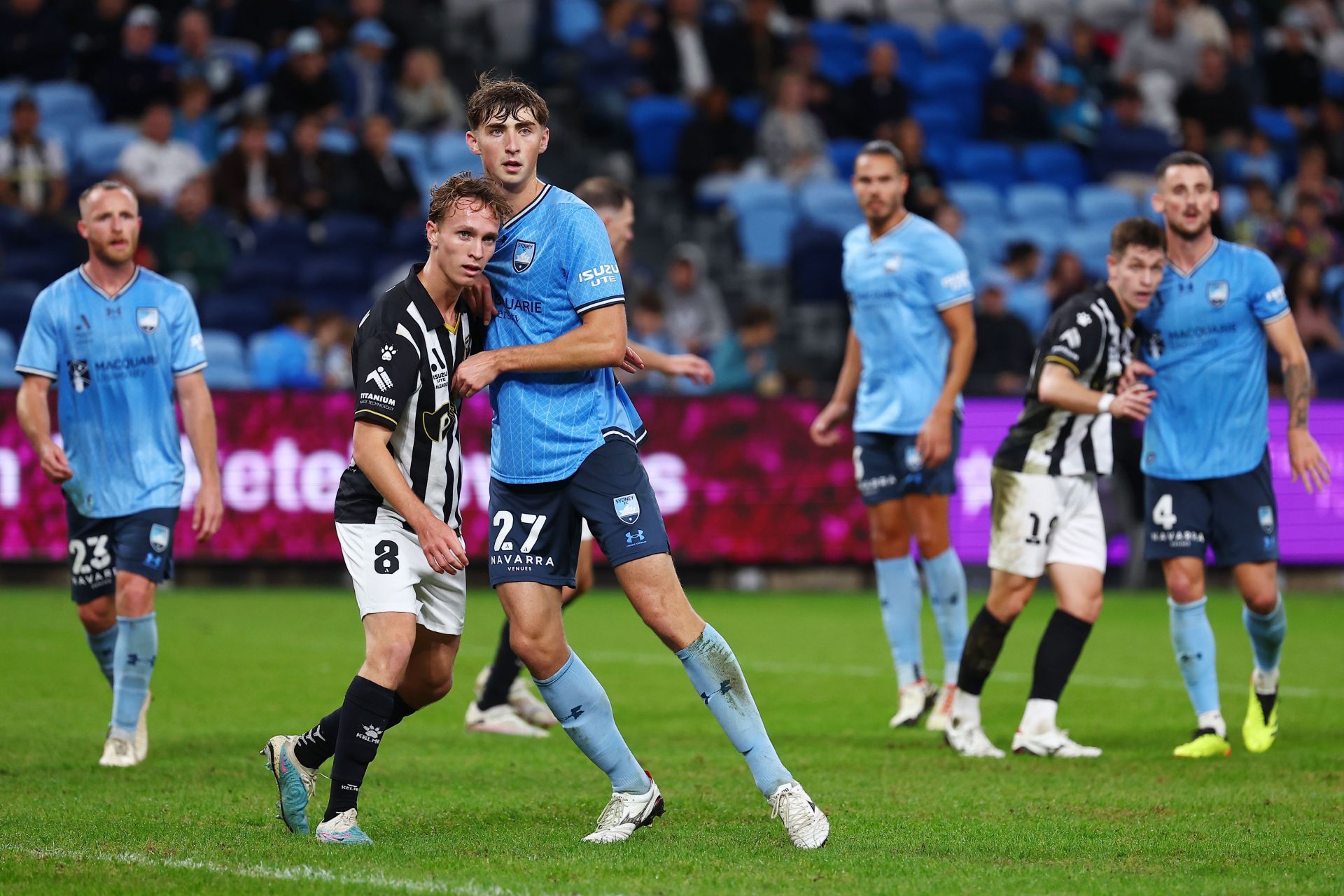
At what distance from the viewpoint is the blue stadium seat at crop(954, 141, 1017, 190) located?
20.9 metres

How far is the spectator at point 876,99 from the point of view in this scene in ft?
66.9

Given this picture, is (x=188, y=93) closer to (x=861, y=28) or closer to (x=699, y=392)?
(x=699, y=392)

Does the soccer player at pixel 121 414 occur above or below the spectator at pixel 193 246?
below

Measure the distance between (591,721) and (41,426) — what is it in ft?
9.72

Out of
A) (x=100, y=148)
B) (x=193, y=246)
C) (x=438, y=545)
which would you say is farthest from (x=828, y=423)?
(x=100, y=148)

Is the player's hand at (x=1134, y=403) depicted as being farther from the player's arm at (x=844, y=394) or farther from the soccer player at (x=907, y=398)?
the player's arm at (x=844, y=394)

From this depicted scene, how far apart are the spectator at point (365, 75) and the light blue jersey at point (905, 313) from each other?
451 inches

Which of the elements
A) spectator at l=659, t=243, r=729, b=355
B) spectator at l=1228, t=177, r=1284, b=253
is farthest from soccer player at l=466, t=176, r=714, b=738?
spectator at l=1228, t=177, r=1284, b=253

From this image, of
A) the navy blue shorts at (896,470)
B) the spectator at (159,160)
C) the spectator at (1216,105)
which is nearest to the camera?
the navy blue shorts at (896,470)

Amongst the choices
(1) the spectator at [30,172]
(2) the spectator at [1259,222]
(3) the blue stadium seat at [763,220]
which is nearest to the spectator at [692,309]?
(3) the blue stadium seat at [763,220]

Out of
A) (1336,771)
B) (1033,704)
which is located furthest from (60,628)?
(1336,771)

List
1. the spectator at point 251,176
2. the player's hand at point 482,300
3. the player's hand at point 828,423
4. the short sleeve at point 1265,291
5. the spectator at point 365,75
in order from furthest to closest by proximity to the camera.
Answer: the spectator at point 365,75
the spectator at point 251,176
the player's hand at point 828,423
the short sleeve at point 1265,291
the player's hand at point 482,300

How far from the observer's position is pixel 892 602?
8.80 meters

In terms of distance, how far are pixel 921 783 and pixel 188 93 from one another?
13756mm
